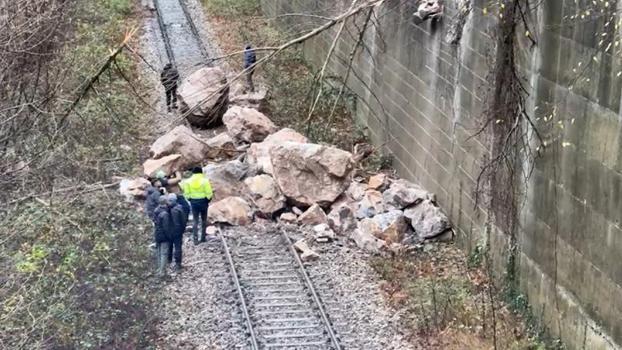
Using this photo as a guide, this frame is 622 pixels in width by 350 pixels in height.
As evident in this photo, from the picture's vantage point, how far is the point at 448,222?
54.2 ft

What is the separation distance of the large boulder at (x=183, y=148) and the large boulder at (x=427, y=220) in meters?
5.39

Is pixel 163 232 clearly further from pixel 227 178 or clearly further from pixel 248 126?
pixel 248 126

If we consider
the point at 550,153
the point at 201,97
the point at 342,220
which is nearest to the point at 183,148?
the point at 201,97

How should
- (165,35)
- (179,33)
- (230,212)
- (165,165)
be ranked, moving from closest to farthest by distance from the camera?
(230,212) < (165,165) < (165,35) < (179,33)

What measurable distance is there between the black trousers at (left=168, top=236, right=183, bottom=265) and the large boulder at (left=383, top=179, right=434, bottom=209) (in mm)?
4341

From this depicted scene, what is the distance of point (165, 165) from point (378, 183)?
4.52 meters

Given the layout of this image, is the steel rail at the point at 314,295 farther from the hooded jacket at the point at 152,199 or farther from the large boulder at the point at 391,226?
the hooded jacket at the point at 152,199

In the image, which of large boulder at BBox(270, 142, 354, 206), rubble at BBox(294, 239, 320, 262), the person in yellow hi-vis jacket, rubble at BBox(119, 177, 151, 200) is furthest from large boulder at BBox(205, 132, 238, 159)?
rubble at BBox(294, 239, 320, 262)

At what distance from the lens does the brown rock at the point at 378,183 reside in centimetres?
1862

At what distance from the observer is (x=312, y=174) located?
59.0 ft

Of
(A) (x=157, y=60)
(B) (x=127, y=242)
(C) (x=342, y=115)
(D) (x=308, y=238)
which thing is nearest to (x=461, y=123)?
(D) (x=308, y=238)

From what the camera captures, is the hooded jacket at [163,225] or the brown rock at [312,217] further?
the brown rock at [312,217]

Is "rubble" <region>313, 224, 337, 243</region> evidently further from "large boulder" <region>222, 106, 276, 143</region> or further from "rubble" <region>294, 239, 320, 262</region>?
"large boulder" <region>222, 106, 276, 143</region>

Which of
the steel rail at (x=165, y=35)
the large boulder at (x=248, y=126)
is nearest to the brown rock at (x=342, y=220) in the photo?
the large boulder at (x=248, y=126)
